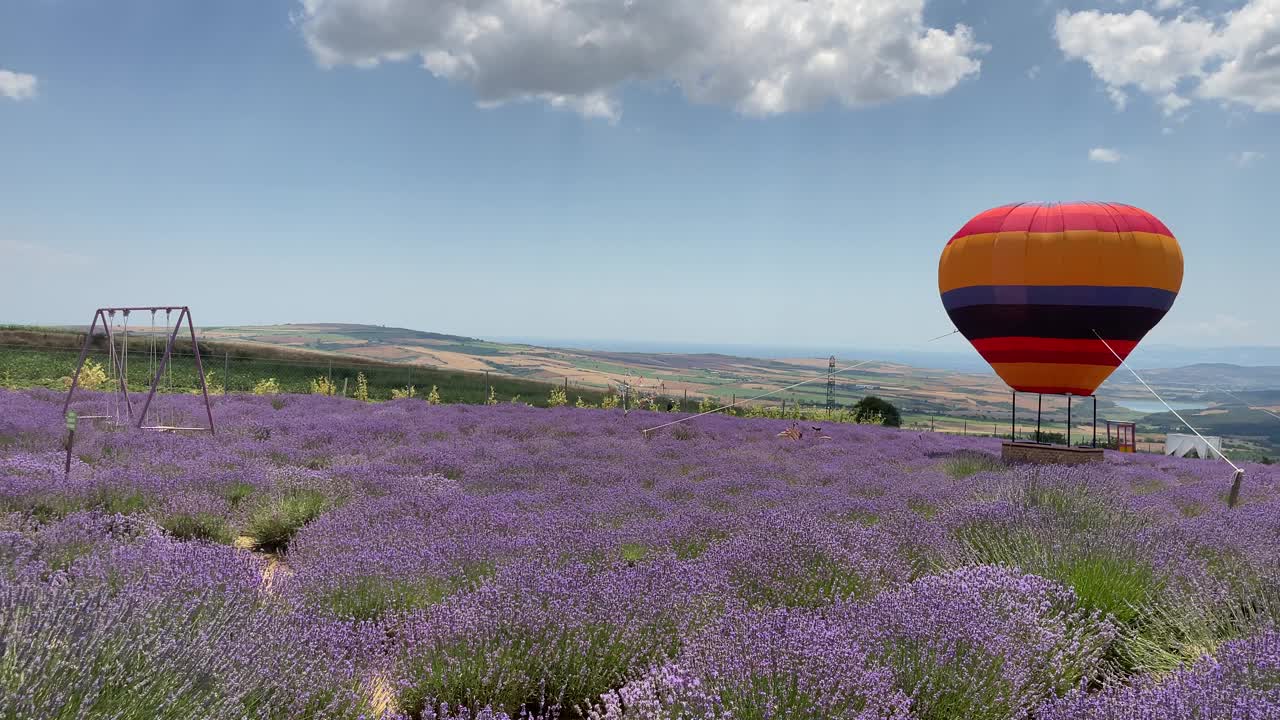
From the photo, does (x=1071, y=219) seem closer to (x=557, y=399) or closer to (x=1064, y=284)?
(x=1064, y=284)

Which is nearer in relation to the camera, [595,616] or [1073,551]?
[595,616]

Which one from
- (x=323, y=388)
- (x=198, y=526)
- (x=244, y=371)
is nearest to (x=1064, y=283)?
(x=198, y=526)

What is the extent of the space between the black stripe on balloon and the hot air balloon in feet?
0.05

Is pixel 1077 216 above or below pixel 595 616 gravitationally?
above

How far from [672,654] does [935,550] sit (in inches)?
92.8

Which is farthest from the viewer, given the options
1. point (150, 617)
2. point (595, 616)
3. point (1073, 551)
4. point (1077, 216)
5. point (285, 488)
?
point (1077, 216)

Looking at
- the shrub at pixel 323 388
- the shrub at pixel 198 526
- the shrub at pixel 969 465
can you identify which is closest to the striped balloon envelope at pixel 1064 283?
the shrub at pixel 969 465

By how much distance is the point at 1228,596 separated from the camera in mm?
3799

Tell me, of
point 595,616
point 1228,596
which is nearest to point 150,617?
point 595,616

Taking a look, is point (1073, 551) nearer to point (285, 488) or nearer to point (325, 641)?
point (325, 641)

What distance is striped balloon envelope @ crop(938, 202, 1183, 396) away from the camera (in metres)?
10.7

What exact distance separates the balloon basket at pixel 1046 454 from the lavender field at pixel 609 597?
304 centimetres

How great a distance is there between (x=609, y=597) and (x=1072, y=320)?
1032cm

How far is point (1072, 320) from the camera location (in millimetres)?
11016
